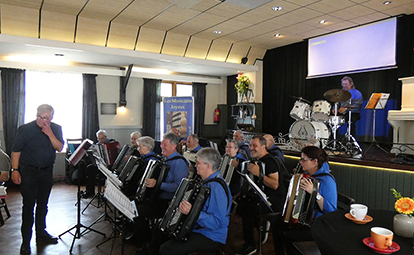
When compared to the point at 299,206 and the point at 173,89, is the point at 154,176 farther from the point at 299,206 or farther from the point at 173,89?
the point at 173,89

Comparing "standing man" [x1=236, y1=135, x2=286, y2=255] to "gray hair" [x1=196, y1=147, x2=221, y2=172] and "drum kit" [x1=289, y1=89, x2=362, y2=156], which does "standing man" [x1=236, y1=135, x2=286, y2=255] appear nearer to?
"gray hair" [x1=196, y1=147, x2=221, y2=172]

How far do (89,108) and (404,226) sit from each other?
26.9ft

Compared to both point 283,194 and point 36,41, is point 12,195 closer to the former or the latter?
point 36,41

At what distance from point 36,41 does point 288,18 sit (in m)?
5.55

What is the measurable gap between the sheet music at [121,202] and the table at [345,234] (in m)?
1.44

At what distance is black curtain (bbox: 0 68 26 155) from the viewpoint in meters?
7.45

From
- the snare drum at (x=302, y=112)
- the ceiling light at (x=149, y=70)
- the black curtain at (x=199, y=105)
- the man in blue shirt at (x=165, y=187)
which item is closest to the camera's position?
the man in blue shirt at (x=165, y=187)

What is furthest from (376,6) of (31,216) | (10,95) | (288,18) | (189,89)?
(10,95)

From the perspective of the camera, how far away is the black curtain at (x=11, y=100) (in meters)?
7.45

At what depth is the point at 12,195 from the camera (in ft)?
21.7

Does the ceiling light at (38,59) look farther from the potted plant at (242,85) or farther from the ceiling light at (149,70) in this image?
the potted plant at (242,85)

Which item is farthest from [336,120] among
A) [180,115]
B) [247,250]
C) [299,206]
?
[299,206]

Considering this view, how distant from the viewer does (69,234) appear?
168 inches

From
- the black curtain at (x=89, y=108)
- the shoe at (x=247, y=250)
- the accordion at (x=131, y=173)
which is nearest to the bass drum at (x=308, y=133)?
the shoe at (x=247, y=250)
